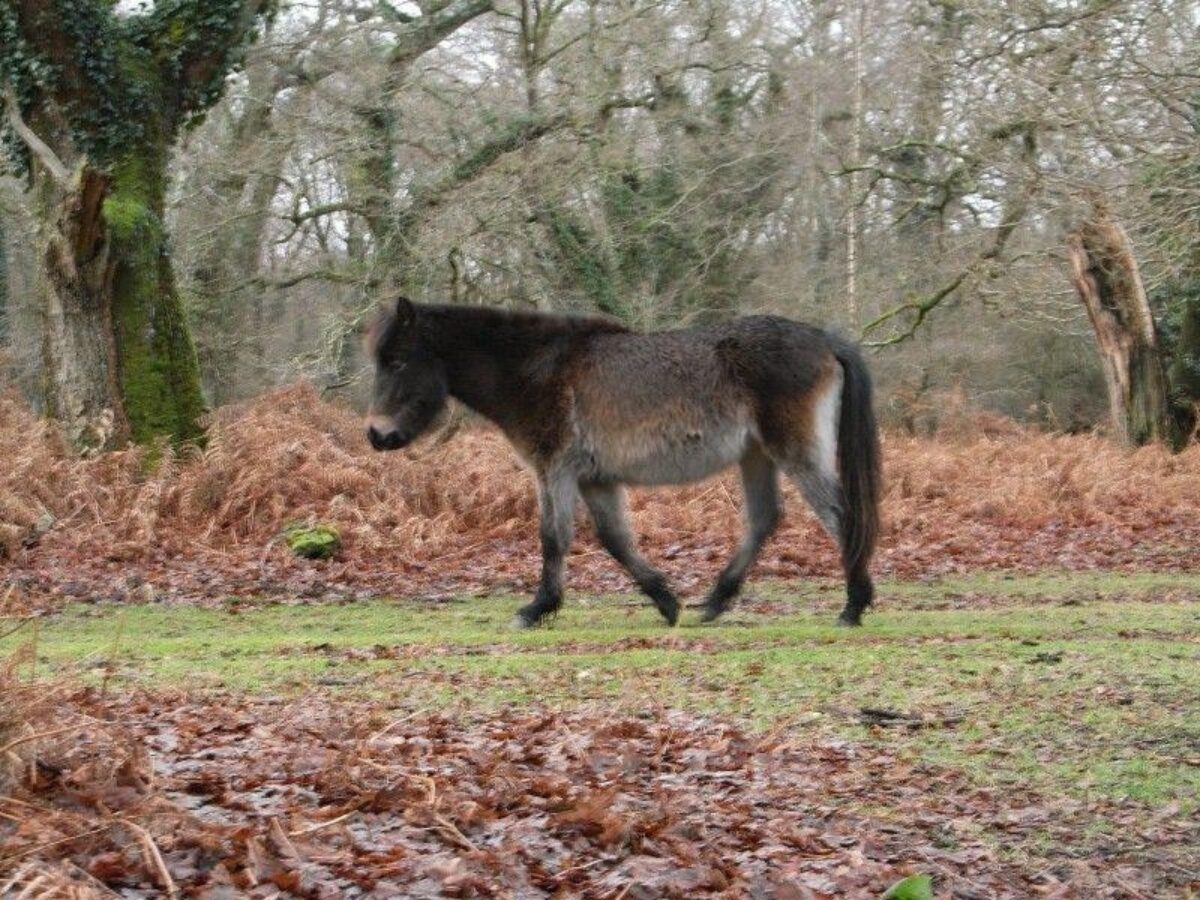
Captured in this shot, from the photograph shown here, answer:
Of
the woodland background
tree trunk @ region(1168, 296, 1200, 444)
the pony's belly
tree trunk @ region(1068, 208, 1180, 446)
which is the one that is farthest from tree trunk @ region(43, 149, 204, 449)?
tree trunk @ region(1168, 296, 1200, 444)

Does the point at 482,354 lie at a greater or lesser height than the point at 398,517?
greater

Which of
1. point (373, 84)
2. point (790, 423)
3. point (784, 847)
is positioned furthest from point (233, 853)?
point (373, 84)

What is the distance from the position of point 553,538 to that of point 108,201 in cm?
938

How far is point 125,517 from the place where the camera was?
16.6 meters

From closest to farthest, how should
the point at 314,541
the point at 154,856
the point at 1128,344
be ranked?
1. the point at 154,856
2. the point at 314,541
3. the point at 1128,344

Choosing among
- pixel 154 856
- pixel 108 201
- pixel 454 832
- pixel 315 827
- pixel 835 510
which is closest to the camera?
pixel 154 856

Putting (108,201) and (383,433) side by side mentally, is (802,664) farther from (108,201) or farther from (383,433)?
(108,201)

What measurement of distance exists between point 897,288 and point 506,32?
9.82 meters

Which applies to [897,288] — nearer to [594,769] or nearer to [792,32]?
[792,32]

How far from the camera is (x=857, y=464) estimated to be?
12039 millimetres

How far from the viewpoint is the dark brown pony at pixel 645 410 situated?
11.9 meters

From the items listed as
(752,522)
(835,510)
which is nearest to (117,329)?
(752,522)

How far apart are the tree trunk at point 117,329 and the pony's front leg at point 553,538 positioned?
7.87 meters

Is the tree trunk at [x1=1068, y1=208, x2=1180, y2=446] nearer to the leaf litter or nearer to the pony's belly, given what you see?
the pony's belly
